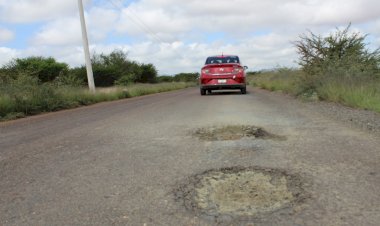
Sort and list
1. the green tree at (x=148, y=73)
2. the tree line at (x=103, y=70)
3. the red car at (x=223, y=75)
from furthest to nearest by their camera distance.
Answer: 1. the green tree at (x=148, y=73)
2. the tree line at (x=103, y=70)
3. the red car at (x=223, y=75)

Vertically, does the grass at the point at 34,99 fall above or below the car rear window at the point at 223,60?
below

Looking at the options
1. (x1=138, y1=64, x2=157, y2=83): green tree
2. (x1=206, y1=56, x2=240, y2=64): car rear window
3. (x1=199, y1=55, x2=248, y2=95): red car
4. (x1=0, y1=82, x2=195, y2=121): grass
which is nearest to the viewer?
(x1=0, y1=82, x2=195, y2=121): grass

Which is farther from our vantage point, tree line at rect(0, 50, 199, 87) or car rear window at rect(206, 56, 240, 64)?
tree line at rect(0, 50, 199, 87)

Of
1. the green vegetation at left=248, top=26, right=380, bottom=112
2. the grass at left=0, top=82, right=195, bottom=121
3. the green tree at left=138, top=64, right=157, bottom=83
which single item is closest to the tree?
the green vegetation at left=248, top=26, right=380, bottom=112

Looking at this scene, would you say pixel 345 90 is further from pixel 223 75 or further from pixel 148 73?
pixel 148 73

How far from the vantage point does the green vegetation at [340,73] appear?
34.2ft

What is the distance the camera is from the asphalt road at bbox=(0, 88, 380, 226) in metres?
2.96

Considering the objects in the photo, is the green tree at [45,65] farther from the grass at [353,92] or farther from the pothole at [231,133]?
the pothole at [231,133]

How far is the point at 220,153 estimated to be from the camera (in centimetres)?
483

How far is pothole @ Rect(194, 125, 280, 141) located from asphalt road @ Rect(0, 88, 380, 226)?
16 centimetres

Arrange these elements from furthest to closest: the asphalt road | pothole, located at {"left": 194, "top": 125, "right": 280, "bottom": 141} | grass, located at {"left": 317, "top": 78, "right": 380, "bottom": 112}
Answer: grass, located at {"left": 317, "top": 78, "right": 380, "bottom": 112}, pothole, located at {"left": 194, "top": 125, "right": 280, "bottom": 141}, the asphalt road

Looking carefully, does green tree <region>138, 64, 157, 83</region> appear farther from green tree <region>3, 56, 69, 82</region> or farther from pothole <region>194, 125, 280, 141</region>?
pothole <region>194, 125, 280, 141</region>

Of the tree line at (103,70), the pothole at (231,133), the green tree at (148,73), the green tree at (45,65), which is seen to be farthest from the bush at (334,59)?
the green tree at (148,73)

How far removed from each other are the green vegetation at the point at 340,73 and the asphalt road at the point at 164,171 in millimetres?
3682
